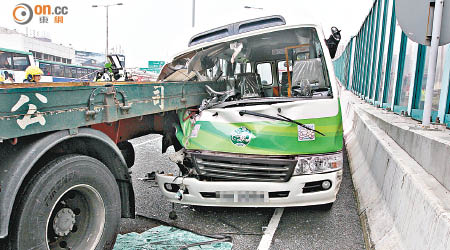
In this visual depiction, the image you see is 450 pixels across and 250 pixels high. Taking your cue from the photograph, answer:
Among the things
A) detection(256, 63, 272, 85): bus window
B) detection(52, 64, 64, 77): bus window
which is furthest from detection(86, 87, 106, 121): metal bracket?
Result: detection(52, 64, 64, 77): bus window

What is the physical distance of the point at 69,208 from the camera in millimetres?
2588

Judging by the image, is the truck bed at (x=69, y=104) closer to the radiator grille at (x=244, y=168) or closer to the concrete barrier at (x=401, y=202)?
the radiator grille at (x=244, y=168)

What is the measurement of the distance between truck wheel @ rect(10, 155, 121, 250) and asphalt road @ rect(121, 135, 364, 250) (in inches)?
40.7

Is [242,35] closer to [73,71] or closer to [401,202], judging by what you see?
[401,202]

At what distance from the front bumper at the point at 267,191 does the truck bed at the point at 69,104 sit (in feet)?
3.14

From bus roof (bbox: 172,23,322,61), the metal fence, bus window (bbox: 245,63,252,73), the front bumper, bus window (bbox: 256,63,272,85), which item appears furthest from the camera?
bus window (bbox: 256,63,272,85)

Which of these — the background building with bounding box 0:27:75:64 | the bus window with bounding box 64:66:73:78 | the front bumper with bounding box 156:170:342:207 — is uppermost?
the background building with bounding box 0:27:75:64

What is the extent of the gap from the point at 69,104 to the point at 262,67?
3827 millimetres

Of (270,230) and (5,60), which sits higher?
(5,60)

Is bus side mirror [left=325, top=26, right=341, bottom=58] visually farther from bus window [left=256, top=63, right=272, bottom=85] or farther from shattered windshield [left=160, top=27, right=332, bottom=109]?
bus window [left=256, top=63, right=272, bottom=85]

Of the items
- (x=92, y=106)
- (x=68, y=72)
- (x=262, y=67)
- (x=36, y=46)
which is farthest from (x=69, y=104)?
(x=36, y=46)

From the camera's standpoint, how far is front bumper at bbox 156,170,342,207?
3619 mm

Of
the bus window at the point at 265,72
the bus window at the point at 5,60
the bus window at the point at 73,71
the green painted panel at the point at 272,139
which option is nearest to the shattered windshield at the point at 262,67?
the bus window at the point at 265,72

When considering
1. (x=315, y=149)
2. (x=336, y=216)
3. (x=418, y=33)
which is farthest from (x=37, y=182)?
(x=418, y=33)
